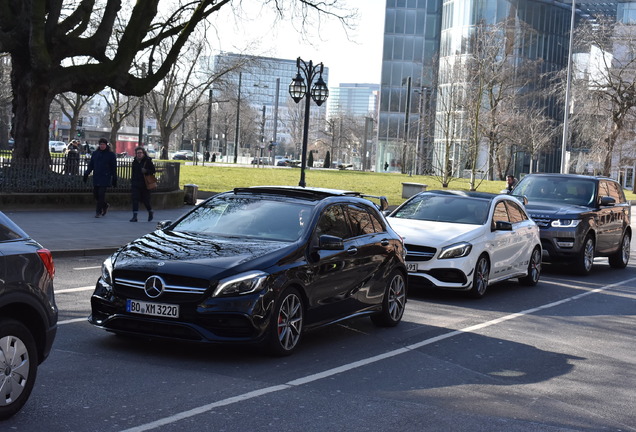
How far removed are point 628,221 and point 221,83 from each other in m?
50.1

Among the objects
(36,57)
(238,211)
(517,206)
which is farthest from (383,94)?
Answer: (238,211)

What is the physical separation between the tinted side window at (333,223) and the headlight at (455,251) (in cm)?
371

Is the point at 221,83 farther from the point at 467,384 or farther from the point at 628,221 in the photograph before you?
the point at 467,384

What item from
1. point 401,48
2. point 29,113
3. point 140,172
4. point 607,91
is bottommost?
point 140,172

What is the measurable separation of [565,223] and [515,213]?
281cm

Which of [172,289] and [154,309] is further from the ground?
[172,289]

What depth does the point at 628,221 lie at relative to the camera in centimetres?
2095

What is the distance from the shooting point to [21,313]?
6.04 meters

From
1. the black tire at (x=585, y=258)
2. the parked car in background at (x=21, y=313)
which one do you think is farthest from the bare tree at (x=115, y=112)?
the parked car in background at (x=21, y=313)

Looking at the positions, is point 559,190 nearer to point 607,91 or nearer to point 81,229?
point 81,229

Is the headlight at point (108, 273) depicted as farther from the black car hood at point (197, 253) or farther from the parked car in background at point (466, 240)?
the parked car in background at point (466, 240)

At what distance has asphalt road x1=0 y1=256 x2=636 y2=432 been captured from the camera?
6.34 m

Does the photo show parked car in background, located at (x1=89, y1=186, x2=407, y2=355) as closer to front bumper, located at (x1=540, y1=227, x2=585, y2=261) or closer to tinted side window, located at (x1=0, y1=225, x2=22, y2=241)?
tinted side window, located at (x1=0, y1=225, x2=22, y2=241)

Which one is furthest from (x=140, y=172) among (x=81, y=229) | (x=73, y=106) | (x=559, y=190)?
(x=73, y=106)
